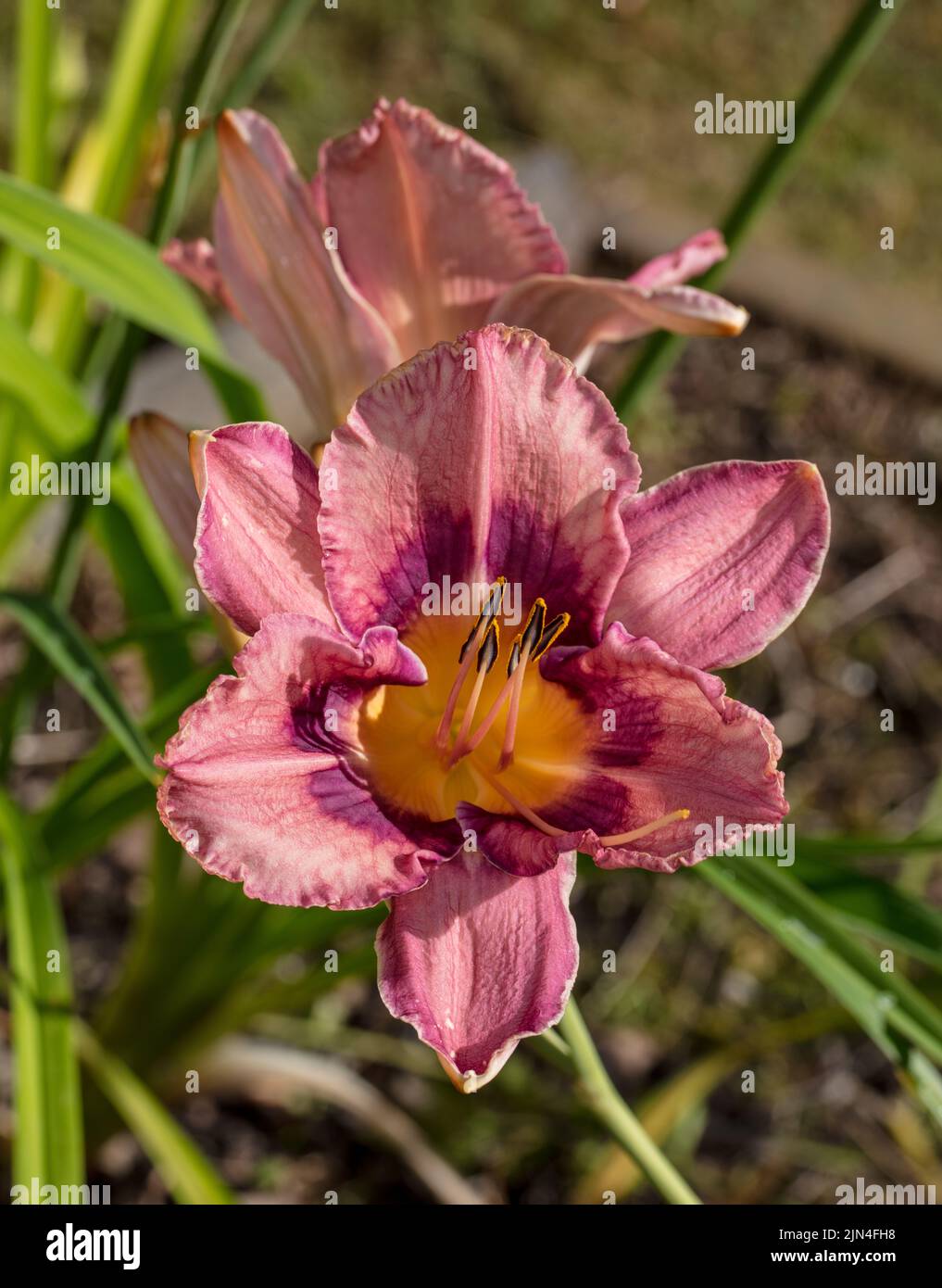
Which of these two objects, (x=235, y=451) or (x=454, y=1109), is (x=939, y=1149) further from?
(x=235, y=451)

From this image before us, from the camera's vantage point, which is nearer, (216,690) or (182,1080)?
(216,690)

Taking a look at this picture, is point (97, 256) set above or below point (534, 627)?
above

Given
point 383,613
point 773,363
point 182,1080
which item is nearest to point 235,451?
point 383,613

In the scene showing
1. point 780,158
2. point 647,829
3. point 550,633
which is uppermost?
point 780,158

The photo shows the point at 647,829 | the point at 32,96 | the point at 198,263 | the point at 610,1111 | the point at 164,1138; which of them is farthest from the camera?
the point at 32,96

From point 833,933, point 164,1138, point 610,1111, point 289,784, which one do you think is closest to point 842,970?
point 833,933

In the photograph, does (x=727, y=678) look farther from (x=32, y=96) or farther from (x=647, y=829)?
(x=647, y=829)

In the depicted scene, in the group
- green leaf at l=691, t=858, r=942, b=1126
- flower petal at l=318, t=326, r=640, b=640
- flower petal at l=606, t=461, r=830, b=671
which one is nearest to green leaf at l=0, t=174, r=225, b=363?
flower petal at l=318, t=326, r=640, b=640
